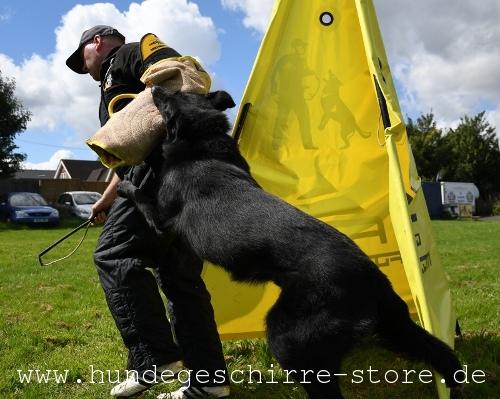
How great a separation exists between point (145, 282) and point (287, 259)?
0.93m

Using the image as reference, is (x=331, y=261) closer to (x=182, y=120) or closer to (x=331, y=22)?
(x=182, y=120)

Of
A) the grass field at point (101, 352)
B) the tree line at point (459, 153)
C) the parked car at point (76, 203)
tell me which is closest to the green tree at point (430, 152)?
the tree line at point (459, 153)

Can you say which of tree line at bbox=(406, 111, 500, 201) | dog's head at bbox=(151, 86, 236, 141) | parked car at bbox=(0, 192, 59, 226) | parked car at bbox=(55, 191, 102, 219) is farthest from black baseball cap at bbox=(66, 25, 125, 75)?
tree line at bbox=(406, 111, 500, 201)

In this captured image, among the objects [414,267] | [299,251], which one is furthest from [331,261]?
[414,267]

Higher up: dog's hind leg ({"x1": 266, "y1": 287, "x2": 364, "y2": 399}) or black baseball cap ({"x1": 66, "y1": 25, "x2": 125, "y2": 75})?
black baseball cap ({"x1": 66, "y1": 25, "x2": 125, "y2": 75})

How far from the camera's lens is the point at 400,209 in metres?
2.47

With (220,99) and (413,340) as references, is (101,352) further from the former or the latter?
(413,340)

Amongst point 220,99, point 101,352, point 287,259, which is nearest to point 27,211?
point 101,352

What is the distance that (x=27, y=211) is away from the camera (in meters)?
18.7

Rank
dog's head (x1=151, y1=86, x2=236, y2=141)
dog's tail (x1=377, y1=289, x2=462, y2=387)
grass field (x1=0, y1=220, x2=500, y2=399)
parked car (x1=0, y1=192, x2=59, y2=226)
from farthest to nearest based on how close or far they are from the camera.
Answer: parked car (x1=0, y1=192, x2=59, y2=226) < grass field (x1=0, y1=220, x2=500, y2=399) < dog's head (x1=151, y1=86, x2=236, y2=141) < dog's tail (x1=377, y1=289, x2=462, y2=387)

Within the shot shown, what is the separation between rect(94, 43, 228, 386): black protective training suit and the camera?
8.71 feet

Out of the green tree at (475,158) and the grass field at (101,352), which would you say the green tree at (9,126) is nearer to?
the grass field at (101,352)

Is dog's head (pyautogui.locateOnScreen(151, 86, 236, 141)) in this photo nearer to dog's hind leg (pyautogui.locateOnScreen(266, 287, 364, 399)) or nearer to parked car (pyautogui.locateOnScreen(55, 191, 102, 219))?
dog's hind leg (pyautogui.locateOnScreen(266, 287, 364, 399))

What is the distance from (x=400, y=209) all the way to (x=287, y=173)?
3.73 ft
